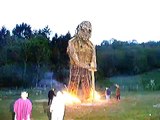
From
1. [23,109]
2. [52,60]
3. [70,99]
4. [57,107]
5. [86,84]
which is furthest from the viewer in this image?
[52,60]

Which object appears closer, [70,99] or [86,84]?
[70,99]

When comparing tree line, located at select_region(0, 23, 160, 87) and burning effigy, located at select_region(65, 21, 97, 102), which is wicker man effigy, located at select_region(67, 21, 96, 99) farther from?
tree line, located at select_region(0, 23, 160, 87)

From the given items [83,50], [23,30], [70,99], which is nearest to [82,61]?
[83,50]

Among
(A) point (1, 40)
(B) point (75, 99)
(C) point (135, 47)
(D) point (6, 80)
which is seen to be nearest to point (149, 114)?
(B) point (75, 99)

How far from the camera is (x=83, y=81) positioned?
31844mm

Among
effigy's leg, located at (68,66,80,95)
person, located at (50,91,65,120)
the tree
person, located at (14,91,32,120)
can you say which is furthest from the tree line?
person, located at (14,91,32,120)

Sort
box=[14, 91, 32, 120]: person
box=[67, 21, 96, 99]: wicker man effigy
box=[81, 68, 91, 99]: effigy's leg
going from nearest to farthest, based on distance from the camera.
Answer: box=[14, 91, 32, 120]: person
box=[67, 21, 96, 99]: wicker man effigy
box=[81, 68, 91, 99]: effigy's leg

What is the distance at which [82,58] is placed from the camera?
31469 mm

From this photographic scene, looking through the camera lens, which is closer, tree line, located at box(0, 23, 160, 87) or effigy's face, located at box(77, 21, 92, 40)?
effigy's face, located at box(77, 21, 92, 40)

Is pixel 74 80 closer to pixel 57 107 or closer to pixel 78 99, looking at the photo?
pixel 78 99

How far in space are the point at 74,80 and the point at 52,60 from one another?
46291 mm

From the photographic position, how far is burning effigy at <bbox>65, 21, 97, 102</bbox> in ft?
102

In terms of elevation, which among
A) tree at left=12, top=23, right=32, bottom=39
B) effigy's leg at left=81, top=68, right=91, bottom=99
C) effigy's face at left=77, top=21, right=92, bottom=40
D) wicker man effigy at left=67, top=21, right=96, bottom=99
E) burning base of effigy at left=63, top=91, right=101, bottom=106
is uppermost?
tree at left=12, top=23, right=32, bottom=39

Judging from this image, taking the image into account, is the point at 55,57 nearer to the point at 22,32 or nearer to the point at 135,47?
the point at 135,47
